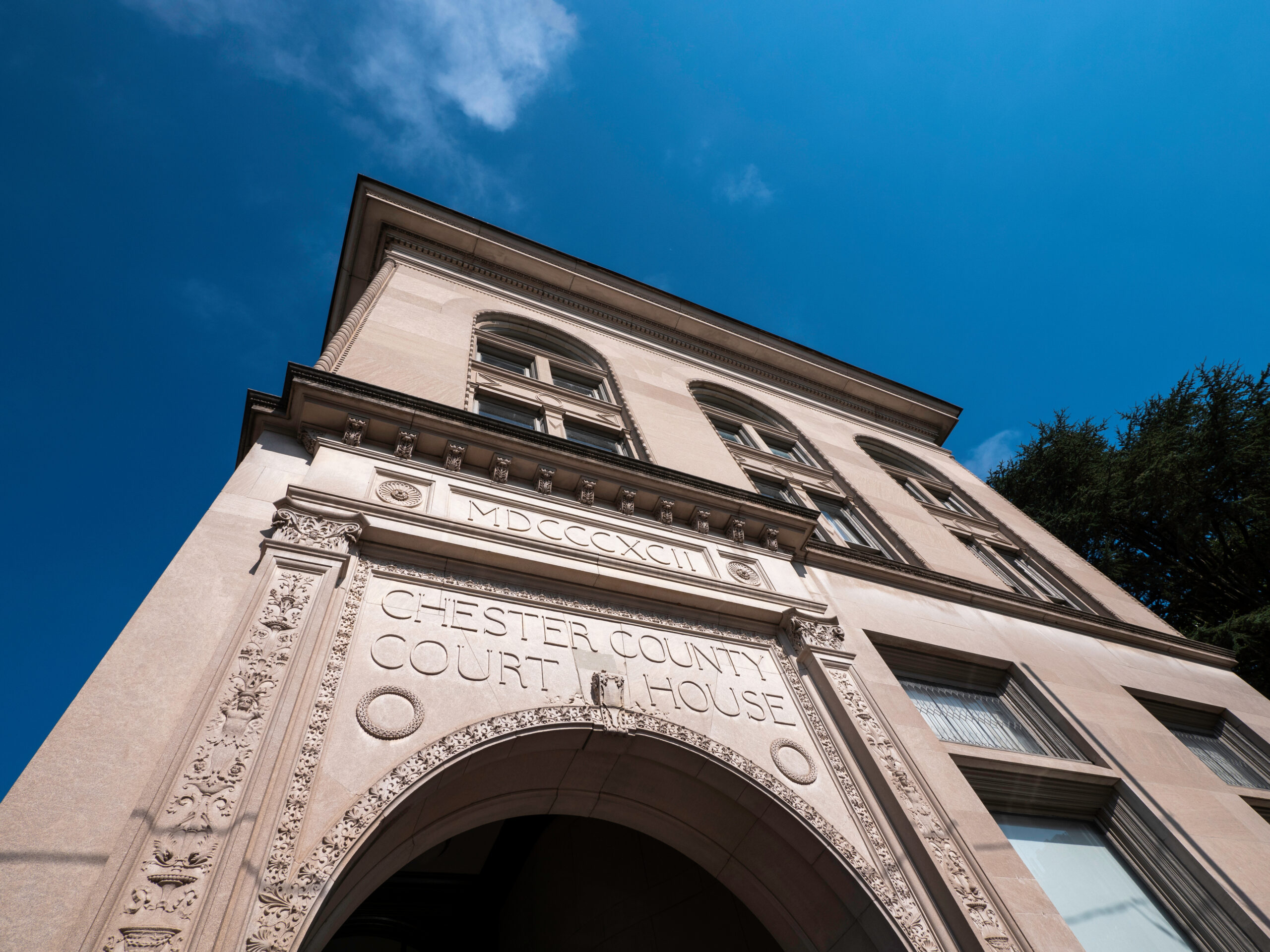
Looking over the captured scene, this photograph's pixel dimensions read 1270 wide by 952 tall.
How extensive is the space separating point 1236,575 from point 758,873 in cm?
2134

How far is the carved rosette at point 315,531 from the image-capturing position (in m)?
6.56

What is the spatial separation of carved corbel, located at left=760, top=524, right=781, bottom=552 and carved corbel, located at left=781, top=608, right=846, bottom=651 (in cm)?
156

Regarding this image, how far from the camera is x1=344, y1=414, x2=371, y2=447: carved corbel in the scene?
8.23m

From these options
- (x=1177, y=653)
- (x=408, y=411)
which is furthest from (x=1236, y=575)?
(x=408, y=411)

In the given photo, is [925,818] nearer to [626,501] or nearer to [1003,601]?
[626,501]

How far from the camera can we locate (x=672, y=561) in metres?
8.98

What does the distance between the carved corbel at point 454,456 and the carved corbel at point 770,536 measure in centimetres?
437

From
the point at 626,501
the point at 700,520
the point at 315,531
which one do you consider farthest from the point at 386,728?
the point at 700,520

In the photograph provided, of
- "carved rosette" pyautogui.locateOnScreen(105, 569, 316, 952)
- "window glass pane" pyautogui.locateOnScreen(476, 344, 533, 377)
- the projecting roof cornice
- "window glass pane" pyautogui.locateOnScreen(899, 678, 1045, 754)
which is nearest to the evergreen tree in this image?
the projecting roof cornice

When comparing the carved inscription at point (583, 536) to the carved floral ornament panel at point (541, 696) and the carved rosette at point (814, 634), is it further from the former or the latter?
the carved rosette at point (814, 634)

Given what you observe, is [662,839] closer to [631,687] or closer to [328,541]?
[631,687]

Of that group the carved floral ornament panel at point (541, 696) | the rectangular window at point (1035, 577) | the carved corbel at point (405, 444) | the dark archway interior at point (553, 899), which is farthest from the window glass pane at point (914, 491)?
the carved corbel at point (405, 444)

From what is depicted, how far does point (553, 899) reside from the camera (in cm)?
958

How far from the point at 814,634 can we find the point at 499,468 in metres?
4.43
